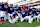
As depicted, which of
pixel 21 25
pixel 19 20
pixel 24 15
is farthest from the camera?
pixel 19 20

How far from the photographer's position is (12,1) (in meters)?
3.00

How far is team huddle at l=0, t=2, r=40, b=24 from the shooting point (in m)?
2.64

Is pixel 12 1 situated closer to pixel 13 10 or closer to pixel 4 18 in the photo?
pixel 13 10

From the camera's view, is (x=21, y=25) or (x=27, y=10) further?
(x=27, y=10)

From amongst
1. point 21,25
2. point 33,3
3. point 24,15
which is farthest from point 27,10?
point 21,25

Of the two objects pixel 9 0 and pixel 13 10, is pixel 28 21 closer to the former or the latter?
pixel 13 10

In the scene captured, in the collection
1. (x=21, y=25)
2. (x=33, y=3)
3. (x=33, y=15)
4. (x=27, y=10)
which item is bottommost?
(x=21, y=25)

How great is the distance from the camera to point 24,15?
2727 mm

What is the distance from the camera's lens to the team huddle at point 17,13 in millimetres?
2645

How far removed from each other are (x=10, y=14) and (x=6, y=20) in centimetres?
38

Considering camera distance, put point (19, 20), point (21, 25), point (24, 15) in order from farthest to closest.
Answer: point (19, 20) < point (24, 15) < point (21, 25)

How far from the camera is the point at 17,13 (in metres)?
2.70

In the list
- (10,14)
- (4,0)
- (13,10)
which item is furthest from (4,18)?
(4,0)

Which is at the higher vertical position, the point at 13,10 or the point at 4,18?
the point at 13,10
